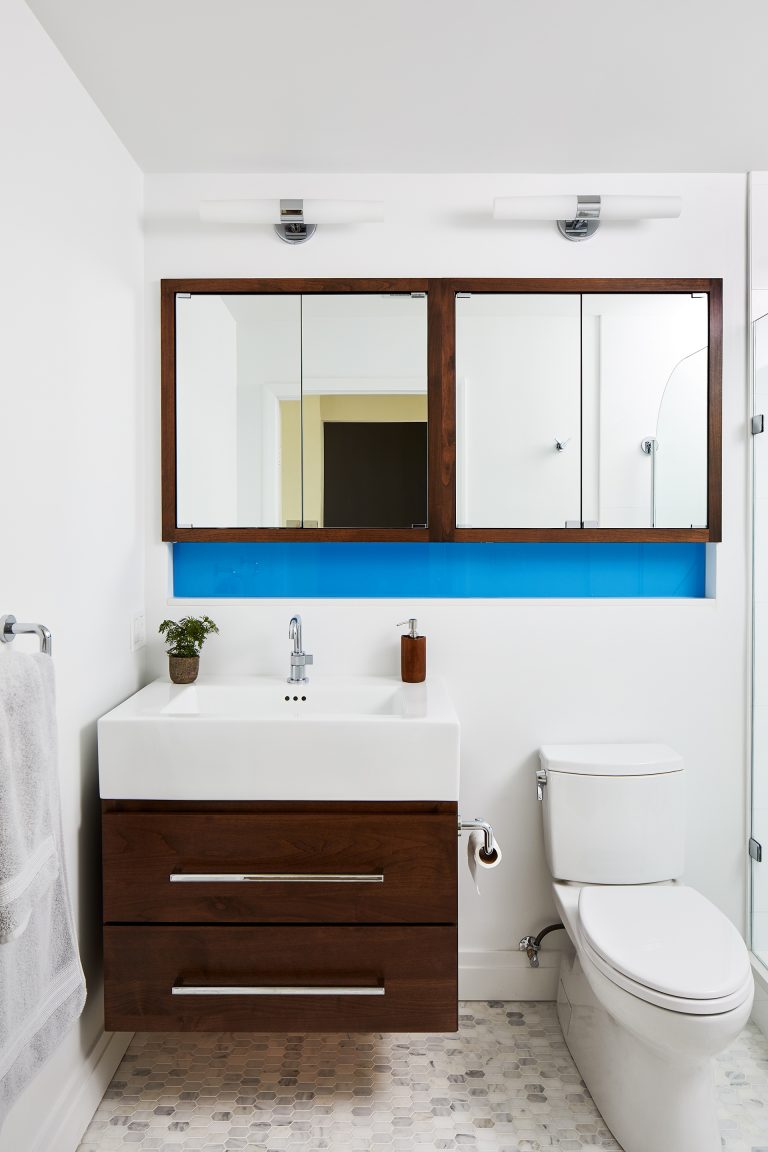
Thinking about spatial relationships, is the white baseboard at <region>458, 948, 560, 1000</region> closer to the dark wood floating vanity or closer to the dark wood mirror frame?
the dark wood floating vanity

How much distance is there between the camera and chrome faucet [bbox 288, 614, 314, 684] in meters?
1.96

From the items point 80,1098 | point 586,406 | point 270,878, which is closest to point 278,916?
point 270,878

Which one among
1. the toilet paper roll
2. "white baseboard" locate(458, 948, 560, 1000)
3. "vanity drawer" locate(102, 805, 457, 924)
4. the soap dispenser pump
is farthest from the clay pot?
"white baseboard" locate(458, 948, 560, 1000)

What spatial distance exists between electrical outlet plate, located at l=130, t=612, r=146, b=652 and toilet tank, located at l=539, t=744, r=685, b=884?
1245 mm

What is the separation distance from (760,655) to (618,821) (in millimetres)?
648

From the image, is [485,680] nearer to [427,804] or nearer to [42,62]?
[427,804]

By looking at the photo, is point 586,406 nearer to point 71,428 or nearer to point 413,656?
point 413,656

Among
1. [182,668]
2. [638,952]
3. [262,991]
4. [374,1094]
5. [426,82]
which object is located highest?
[426,82]

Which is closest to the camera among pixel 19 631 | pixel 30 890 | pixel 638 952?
pixel 30 890

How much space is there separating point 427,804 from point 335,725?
0.92ft

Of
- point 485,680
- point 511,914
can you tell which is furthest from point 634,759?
point 511,914

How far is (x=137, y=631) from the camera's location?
78.5 inches

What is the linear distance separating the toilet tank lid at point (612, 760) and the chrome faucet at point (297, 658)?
72 cm

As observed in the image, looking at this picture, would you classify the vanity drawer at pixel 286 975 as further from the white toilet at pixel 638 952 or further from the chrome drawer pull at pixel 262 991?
the white toilet at pixel 638 952
